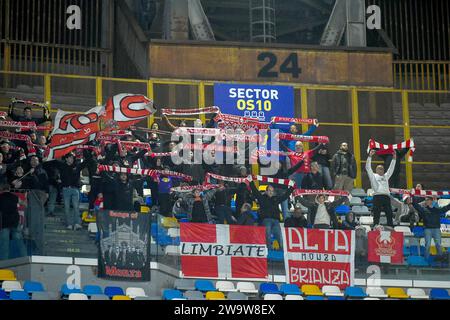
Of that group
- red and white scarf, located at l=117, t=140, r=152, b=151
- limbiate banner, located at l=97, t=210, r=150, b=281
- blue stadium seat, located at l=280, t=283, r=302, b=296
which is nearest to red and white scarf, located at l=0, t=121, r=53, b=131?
red and white scarf, located at l=117, t=140, r=152, b=151

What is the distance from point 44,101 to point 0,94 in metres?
1.48

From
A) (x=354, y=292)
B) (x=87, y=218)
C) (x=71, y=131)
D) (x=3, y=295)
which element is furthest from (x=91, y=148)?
(x=354, y=292)

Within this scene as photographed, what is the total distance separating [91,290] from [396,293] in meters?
5.95

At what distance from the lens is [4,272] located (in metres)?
19.0

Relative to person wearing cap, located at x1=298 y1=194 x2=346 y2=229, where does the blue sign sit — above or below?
above

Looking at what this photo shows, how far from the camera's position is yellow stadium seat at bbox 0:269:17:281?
62.3ft

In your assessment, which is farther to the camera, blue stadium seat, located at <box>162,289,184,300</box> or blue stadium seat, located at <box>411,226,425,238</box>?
blue stadium seat, located at <box>411,226,425,238</box>

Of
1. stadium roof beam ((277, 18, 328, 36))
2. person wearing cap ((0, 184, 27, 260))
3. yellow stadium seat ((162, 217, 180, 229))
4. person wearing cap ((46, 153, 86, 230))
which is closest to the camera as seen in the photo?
person wearing cap ((0, 184, 27, 260))

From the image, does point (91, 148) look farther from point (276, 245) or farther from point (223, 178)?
point (276, 245)

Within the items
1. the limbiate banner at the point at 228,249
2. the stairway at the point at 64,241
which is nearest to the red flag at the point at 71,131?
the stairway at the point at 64,241

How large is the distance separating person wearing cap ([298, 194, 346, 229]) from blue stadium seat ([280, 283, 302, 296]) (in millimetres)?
1435

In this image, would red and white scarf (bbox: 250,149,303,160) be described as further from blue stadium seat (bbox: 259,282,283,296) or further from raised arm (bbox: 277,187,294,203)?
blue stadium seat (bbox: 259,282,283,296)
